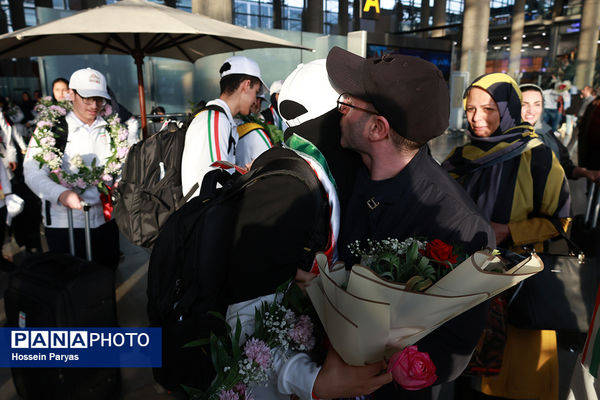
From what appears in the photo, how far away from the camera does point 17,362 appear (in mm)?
2607

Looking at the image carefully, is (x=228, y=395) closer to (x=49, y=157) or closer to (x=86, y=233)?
(x=86, y=233)

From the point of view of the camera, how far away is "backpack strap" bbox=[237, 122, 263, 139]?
3479 millimetres

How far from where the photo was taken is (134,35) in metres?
4.50

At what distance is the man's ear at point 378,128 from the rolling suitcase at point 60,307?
6.39 feet

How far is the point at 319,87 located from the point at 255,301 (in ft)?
2.36

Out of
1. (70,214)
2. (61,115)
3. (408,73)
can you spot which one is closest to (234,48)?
(61,115)

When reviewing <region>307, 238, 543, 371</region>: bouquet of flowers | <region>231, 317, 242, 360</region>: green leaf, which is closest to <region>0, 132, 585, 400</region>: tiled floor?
<region>231, 317, 242, 360</region>: green leaf

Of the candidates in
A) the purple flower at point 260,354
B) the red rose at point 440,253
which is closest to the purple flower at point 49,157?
the purple flower at point 260,354

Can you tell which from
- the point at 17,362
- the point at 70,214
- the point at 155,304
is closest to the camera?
the point at 155,304

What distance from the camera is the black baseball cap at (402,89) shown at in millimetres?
1285

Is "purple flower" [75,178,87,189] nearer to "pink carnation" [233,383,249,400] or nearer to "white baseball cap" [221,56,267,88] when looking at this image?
"white baseball cap" [221,56,267,88]

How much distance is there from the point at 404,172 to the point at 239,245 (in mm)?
602

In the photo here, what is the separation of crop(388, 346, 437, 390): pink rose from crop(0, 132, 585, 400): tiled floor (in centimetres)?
150

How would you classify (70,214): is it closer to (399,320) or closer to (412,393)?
(412,393)
